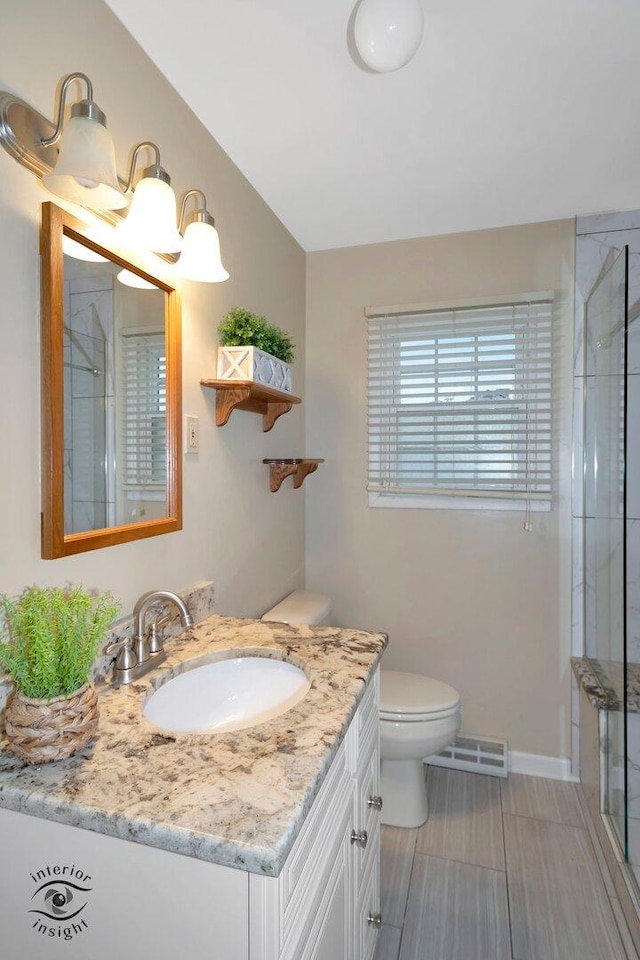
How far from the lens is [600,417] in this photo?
1.93 metres

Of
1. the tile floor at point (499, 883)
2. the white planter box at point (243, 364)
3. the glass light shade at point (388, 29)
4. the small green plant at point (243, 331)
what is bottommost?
the tile floor at point (499, 883)

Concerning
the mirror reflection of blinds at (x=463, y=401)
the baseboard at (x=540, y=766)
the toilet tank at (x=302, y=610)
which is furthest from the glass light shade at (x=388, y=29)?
the baseboard at (x=540, y=766)

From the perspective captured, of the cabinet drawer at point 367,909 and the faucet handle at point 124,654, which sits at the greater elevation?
the faucet handle at point 124,654

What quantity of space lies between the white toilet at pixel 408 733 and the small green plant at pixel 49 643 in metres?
1.13

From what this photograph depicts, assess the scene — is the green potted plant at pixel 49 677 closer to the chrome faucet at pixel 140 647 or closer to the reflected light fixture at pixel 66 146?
the chrome faucet at pixel 140 647

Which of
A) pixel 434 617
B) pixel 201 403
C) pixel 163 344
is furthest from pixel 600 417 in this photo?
pixel 163 344

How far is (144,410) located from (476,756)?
201 cm

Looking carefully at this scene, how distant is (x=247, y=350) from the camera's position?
1554mm

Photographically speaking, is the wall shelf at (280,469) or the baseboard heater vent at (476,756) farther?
the baseboard heater vent at (476,756)

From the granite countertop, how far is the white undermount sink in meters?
0.11

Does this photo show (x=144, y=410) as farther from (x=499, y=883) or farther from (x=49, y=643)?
(x=499, y=883)

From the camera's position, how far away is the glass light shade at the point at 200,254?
128 centimetres

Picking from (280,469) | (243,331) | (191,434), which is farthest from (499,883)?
(243,331)

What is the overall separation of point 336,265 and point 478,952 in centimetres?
262
